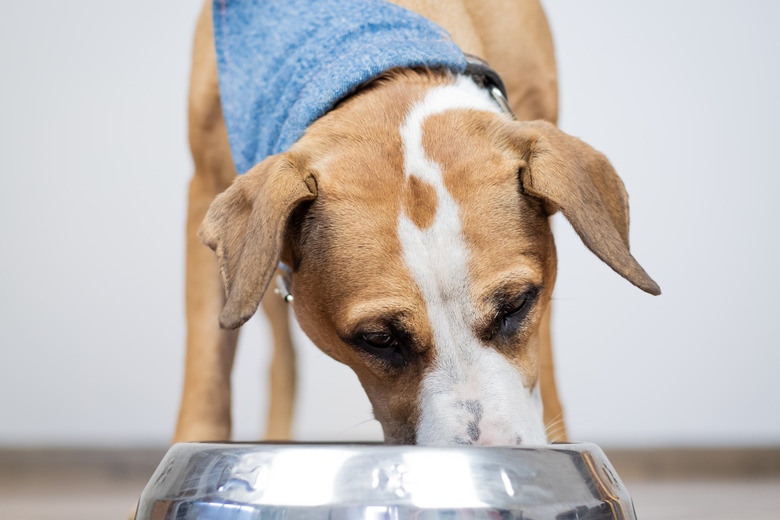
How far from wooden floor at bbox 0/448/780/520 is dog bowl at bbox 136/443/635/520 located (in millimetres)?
1687

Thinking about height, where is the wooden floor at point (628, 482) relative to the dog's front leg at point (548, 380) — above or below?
below

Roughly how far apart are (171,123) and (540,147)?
2680mm

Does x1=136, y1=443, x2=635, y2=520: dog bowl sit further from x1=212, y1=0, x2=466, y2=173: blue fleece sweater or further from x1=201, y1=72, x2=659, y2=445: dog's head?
x1=212, y1=0, x2=466, y2=173: blue fleece sweater

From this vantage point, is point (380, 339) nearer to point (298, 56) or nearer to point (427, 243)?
point (427, 243)

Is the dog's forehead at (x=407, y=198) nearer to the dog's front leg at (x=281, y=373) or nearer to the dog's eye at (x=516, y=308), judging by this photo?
the dog's eye at (x=516, y=308)

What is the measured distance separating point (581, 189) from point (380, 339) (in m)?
0.51

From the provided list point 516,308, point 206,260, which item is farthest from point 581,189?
point 206,260

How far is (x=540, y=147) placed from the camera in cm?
179

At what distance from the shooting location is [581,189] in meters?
1.72

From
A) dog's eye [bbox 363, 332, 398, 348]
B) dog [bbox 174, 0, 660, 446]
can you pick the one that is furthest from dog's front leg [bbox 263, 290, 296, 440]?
dog's eye [bbox 363, 332, 398, 348]

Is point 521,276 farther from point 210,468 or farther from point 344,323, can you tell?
point 210,468

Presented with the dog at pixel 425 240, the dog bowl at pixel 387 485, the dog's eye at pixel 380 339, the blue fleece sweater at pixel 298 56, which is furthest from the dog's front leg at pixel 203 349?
the dog bowl at pixel 387 485

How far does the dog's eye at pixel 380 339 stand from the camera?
1.65m

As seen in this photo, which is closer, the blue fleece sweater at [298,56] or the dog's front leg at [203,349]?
the blue fleece sweater at [298,56]
